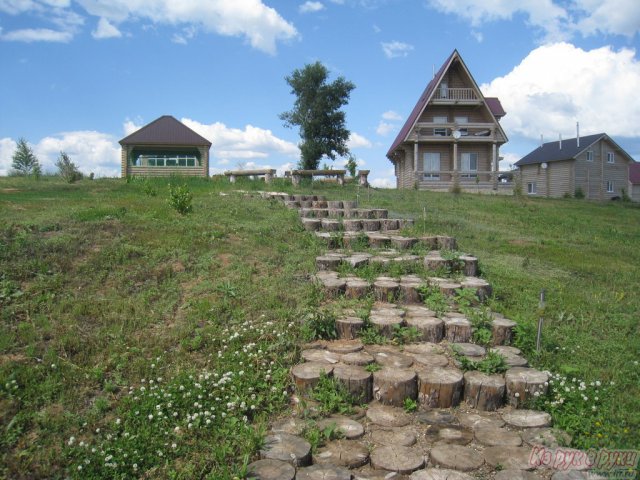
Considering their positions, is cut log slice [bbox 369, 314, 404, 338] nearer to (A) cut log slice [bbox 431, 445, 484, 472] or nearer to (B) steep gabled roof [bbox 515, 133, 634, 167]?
(A) cut log slice [bbox 431, 445, 484, 472]

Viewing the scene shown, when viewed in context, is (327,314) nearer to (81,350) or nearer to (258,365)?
(258,365)

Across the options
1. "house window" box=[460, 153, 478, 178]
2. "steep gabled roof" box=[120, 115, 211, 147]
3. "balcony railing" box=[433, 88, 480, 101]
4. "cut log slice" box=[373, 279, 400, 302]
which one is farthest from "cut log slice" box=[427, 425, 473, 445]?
"steep gabled roof" box=[120, 115, 211, 147]

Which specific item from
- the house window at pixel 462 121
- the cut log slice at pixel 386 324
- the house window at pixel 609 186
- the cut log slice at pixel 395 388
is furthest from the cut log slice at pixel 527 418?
the house window at pixel 609 186

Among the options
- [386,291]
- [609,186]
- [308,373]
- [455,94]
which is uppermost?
[455,94]

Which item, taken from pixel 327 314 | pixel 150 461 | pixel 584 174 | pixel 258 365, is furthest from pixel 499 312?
pixel 584 174

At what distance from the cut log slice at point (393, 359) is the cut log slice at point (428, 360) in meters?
0.06

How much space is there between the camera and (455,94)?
28.1 metres

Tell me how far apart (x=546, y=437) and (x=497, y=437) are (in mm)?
341

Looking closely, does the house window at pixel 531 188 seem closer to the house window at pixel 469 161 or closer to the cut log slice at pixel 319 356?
the house window at pixel 469 161

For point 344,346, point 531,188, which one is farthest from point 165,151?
point 344,346

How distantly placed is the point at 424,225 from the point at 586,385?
19.1 feet

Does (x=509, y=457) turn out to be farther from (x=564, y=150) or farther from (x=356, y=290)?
(x=564, y=150)

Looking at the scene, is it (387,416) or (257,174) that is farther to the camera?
(257,174)

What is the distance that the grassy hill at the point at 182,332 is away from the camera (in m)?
3.66
